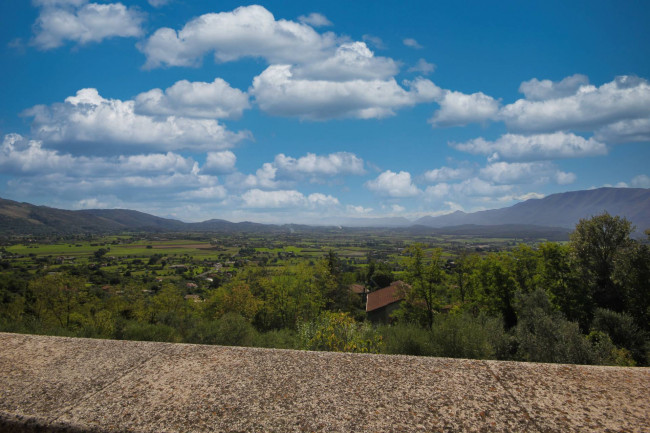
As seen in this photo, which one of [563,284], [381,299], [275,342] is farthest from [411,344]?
[381,299]

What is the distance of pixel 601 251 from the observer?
24.1 metres

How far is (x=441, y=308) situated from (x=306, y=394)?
2922 centimetres

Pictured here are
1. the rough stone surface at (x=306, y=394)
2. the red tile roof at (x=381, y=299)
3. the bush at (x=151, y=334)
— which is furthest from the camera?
the red tile roof at (x=381, y=299)

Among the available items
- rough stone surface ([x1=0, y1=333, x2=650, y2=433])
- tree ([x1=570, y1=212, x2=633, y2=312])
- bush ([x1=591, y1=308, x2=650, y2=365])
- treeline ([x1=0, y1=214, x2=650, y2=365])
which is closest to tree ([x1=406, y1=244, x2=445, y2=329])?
treeline ([x1=0, y1=214, x2=650, y2=365])

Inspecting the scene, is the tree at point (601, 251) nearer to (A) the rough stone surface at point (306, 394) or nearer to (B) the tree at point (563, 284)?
(B) the tree at point (563, 284)

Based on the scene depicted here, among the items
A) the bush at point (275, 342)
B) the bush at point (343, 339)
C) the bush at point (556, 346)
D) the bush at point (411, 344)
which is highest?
the bush at point (556, 346)

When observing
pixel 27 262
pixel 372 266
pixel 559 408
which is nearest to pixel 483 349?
pixel 559 408

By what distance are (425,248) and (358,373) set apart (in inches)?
1040

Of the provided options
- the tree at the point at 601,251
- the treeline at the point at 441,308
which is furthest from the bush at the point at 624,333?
the tree at the point at 601,251

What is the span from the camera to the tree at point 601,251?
2244 cm

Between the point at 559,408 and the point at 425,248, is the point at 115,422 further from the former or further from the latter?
the point at 425,248

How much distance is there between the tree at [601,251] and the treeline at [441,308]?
7 cm

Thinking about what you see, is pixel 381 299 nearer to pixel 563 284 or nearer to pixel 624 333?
pixel 563 284

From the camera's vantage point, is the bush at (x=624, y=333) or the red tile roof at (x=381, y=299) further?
the red tile roof at (x=381, y=299)
